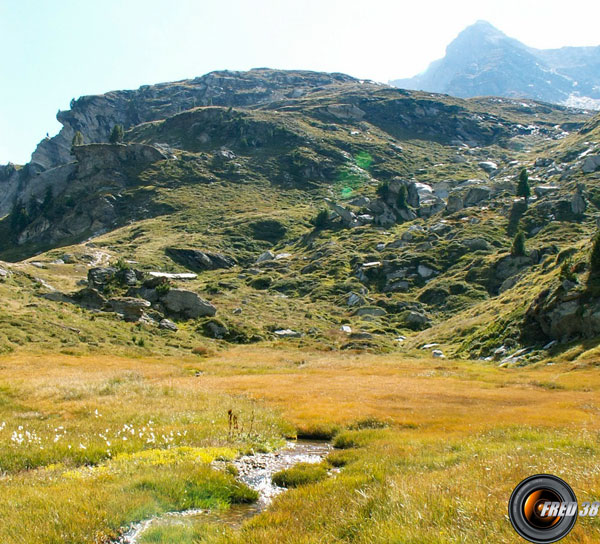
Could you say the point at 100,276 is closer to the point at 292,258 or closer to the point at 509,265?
the point at 292,258

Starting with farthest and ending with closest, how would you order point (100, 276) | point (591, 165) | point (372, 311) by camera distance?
1. point (591, 165)
2. point (372, 311)
3. point (100, 276)

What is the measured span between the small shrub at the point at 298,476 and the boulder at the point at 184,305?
191 feet

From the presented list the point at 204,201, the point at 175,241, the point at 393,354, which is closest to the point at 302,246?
the point at 175,241

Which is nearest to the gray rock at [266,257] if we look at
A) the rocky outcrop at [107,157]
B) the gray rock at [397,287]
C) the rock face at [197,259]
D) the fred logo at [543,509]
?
the rock face at [197,259]

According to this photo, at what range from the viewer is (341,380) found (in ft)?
114

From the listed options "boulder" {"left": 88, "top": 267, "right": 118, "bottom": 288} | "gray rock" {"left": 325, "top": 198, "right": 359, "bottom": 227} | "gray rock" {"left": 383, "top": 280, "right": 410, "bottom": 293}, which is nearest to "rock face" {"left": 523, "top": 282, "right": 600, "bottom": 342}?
"gray rock" {"left": 383, "top": 280, "right": 410, "bottom": 293}

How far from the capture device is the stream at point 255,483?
7.52 meters

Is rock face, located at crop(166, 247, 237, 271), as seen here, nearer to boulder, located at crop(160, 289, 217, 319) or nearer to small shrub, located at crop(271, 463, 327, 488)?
boulder, located at crop(160, 289, 217, 319)

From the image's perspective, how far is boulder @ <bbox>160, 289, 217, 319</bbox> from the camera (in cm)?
6681

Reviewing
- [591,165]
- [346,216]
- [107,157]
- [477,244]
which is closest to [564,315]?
[477,244]

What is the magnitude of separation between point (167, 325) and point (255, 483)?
53.2 m

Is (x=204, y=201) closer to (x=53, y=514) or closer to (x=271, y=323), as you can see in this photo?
(x=271, y=323)

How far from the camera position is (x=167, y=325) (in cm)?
6041

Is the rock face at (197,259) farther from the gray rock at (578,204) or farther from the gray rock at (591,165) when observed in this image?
the gray rock at (591,165)
